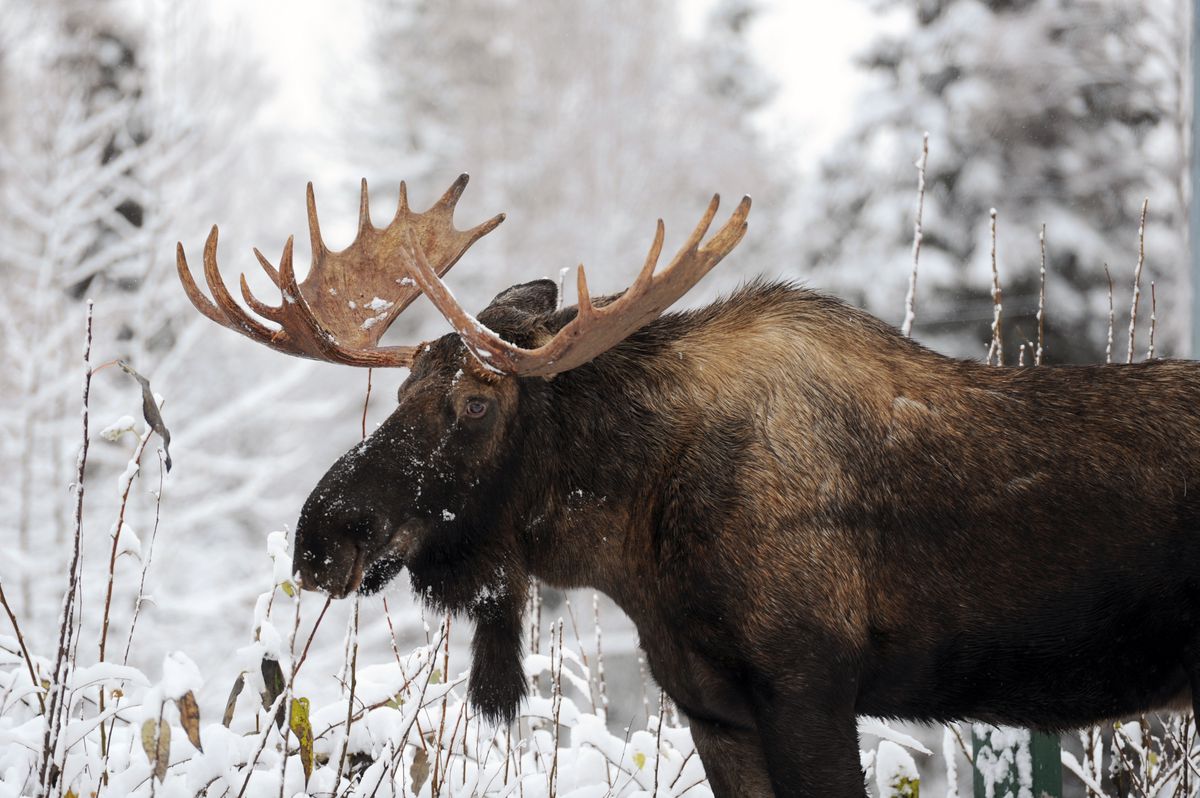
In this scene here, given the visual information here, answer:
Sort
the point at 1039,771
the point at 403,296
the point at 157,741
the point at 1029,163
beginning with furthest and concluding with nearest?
1. the point at 1029,163
2. the point at 403,296
3. the point at 1039,771
4. the point at 157,741

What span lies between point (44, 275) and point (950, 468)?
9.48 meters

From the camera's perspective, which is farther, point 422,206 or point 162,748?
point 422,206

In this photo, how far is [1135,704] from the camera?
8.53 ft

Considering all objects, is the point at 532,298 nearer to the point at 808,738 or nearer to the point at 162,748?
the point at 808,738

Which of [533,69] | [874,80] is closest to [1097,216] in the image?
[874,80]

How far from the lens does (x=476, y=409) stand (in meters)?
2.83

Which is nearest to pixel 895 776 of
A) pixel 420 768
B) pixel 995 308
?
pixel 420 768

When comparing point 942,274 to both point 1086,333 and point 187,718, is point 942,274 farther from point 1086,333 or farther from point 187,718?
point 187,718

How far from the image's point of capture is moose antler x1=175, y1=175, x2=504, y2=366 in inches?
121

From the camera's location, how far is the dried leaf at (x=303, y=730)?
2.55m

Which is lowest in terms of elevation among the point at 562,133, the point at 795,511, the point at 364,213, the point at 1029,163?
the point at 795,511

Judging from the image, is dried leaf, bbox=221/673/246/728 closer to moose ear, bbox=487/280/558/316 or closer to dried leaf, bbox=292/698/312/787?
dried leaf, bbox=292/698/312/787

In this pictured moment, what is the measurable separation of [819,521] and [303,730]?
3.95 ft

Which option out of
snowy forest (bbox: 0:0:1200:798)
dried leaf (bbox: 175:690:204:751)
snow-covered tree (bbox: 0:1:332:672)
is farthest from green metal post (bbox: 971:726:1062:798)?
snow-covered tree (bbox: 0:1:332:672)
